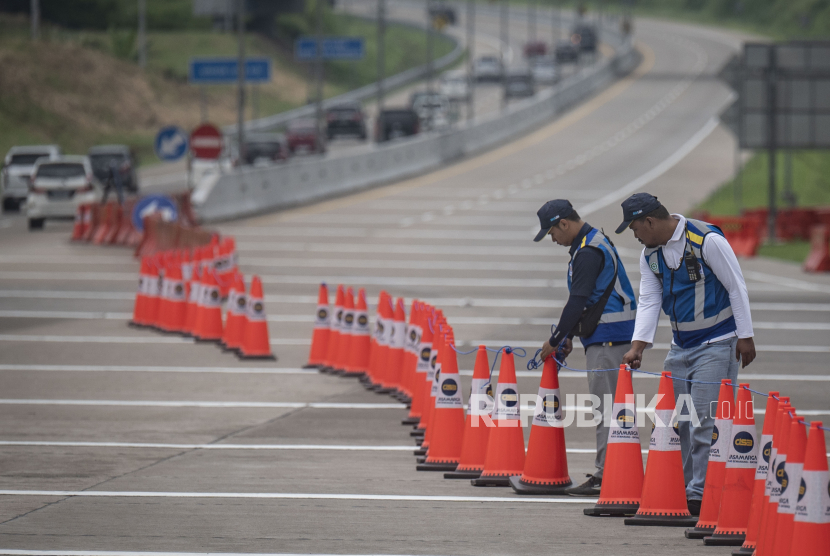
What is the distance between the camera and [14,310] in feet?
65.9

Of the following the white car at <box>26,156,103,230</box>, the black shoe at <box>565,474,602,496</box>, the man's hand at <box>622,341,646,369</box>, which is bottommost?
the black shoe at <box>565,474,602,496</box>

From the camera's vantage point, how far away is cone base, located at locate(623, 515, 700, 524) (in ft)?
25.5

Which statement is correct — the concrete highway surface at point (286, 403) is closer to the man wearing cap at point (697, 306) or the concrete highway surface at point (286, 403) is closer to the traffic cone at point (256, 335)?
the traffic cone at point (256, 335)

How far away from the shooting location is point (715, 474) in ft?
24.6

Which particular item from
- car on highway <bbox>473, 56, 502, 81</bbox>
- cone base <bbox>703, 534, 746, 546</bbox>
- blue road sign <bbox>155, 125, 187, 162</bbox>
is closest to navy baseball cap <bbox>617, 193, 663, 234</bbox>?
cone base <bbox>703, 534, 746, 546</bbox>

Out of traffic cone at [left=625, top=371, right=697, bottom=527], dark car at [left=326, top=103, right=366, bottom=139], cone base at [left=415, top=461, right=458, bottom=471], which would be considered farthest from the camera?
dark car at [left=326, top=103, right=366, bottom=139]

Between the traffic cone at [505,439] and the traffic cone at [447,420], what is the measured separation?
59cm

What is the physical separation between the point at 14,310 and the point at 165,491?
11.9 m

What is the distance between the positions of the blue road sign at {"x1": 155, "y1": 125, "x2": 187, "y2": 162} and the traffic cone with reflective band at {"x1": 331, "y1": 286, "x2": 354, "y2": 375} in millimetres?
15522

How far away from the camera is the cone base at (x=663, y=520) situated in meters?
7.78

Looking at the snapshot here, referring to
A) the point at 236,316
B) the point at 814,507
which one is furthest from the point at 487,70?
the point at 814,507

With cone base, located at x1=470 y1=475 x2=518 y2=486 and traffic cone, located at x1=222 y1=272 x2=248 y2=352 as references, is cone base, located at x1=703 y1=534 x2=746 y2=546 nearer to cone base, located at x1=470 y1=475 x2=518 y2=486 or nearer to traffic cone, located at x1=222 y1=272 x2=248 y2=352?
cone base, located at x1=470 y1=475 x2=518 y2=486

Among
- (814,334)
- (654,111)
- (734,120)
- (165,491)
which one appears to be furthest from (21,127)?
(165,491)

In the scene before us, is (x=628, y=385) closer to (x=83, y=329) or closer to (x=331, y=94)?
(x=83, y=329)
